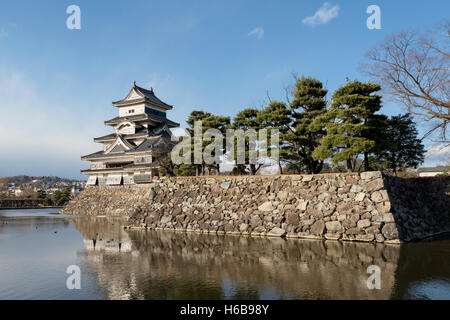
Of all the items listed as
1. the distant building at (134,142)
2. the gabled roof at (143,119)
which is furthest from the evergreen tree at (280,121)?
the gabled roof at (143,119)

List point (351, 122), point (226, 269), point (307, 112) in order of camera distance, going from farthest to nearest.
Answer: point (307, 112)
point (351, 122)
point (226, 269)

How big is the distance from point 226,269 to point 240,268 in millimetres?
322

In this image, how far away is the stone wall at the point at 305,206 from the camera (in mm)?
10539

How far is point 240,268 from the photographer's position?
6773 millimetres

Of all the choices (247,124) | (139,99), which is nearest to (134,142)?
(139,99)

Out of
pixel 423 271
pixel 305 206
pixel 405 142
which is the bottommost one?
pixel 423 271

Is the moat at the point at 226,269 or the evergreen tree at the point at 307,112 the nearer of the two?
the moat at the point at 226,269

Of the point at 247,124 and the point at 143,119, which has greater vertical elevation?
the point at 143,119

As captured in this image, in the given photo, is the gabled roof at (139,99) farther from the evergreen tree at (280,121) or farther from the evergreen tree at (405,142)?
the evergreen tree at (405,142)

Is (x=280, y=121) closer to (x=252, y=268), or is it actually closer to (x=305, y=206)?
(x=305, y=206)

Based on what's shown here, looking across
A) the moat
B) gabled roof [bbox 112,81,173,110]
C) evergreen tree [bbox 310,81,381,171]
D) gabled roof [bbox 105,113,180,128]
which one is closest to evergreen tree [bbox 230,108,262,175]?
evergreen tree [bbox 310,81,381,171]

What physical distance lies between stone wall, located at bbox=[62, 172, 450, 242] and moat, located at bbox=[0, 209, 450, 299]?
0.90m

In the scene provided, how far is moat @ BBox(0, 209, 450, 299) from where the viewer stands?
512cm
